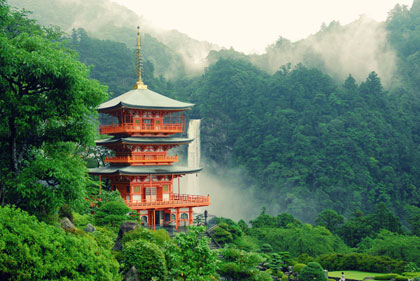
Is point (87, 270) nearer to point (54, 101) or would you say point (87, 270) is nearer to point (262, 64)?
point (54, 101)

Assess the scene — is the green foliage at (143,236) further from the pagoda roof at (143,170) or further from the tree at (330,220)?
the tree at (330,220)

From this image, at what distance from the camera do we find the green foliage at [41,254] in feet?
28.2

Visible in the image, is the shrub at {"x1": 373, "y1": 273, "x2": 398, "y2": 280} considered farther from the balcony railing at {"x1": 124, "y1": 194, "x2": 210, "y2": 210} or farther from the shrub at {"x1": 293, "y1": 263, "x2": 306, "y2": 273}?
the balcony railing at {"x1": 124, "y1": 194, "x2": 210, "y2": 210}

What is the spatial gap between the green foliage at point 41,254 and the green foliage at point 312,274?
45.6 feet

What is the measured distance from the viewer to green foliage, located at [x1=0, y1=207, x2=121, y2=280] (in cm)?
861

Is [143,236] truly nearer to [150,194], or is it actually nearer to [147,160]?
[150,194]

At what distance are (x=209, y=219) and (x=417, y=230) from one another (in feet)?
53.5

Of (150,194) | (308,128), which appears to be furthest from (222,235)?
(308,128)

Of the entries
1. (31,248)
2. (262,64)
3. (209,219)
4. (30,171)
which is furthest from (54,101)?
(262,64)

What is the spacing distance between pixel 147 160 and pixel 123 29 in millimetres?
102510

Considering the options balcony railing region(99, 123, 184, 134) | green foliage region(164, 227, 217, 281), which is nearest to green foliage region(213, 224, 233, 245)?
balcony railing region(99, 123, 184, 134)

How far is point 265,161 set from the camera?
68500 mm

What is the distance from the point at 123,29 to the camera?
124 m

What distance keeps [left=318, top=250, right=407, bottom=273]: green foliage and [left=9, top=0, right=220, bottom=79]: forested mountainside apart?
78.2m
